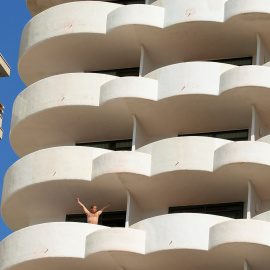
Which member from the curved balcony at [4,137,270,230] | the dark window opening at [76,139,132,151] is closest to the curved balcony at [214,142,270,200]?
the curved balcony at [4,137,270,230]

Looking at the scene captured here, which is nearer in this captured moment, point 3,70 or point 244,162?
point 244,162

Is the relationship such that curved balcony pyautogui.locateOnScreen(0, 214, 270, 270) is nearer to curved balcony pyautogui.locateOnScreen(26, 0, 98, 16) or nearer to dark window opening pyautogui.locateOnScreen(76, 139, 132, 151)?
dark window opening pyautogui.locateOnScreen(76, 139, 132, 151)

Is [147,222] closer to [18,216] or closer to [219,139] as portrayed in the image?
[219,139]

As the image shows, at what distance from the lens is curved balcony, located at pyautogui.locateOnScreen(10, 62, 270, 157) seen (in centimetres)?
4575

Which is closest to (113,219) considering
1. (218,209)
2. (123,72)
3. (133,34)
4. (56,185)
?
(56,185)

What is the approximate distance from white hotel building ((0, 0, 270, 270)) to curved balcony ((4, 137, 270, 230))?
4 cm

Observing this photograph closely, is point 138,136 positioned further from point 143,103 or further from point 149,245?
point 149,245

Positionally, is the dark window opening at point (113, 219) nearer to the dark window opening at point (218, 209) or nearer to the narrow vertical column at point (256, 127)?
the dark window opening at point (218, 209)

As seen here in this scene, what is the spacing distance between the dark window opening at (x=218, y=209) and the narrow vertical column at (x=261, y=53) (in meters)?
4.73

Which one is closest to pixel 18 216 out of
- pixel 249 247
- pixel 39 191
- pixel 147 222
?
pixel 39 191

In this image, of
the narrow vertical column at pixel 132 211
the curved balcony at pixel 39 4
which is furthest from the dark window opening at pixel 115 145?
the curved balcony at pixel 39 4

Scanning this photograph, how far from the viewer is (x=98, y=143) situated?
4897 centimetres

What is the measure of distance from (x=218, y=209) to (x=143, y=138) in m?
3.63

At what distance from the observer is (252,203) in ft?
144
